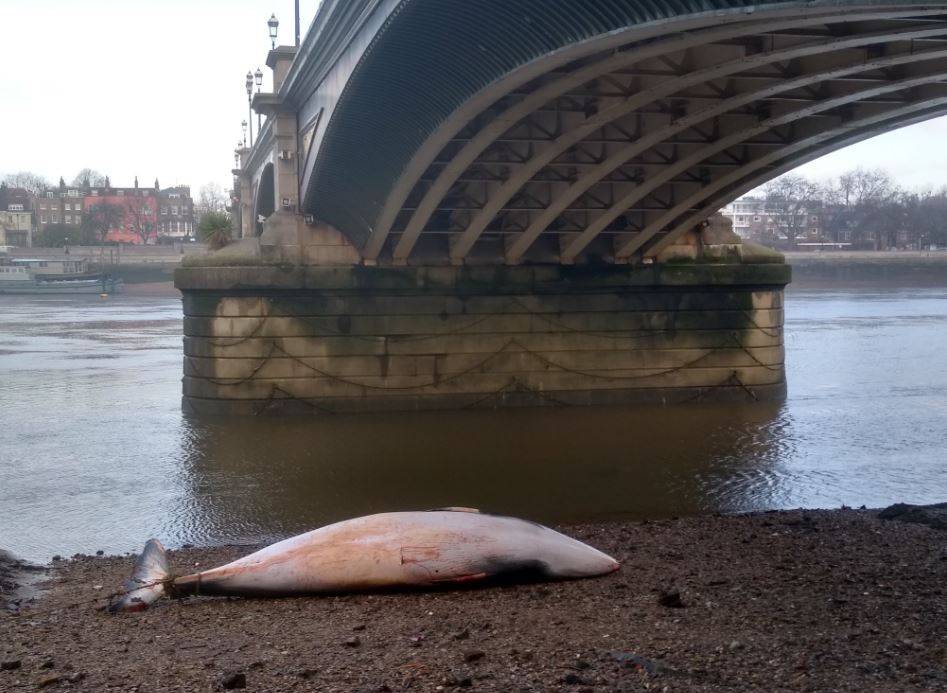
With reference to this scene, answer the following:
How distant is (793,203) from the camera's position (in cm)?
7256

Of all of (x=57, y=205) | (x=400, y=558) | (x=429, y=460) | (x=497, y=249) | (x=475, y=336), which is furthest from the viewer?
(x=57, y=205)

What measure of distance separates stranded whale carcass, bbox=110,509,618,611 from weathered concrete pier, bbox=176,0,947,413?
5971mm

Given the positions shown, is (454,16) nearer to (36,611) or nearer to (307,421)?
(36,611)

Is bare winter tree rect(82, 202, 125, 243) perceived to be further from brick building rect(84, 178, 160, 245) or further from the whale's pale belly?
the whale's pale belly

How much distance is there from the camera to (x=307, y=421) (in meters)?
15.6

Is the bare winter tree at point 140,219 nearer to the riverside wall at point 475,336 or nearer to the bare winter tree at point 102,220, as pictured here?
the bare winter tree at point 102,220

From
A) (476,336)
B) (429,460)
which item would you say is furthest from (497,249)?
(429,460)

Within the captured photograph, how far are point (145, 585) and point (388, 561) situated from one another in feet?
4.43

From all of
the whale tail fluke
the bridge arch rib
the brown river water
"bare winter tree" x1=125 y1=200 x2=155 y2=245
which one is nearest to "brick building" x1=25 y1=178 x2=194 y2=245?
"bare winter tree" x1=125 y1=200 x2=155 y2=245

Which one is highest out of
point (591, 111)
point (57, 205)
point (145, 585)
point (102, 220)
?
point (57, 205)

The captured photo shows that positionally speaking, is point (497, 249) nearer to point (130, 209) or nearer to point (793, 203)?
point (793, 203)

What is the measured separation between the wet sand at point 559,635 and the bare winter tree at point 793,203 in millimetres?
62771

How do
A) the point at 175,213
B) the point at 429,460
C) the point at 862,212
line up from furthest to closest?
Answer: 1. the point at 175,213
2. the point at 862,212
3. the point at 429,460

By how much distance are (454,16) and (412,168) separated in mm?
3520
